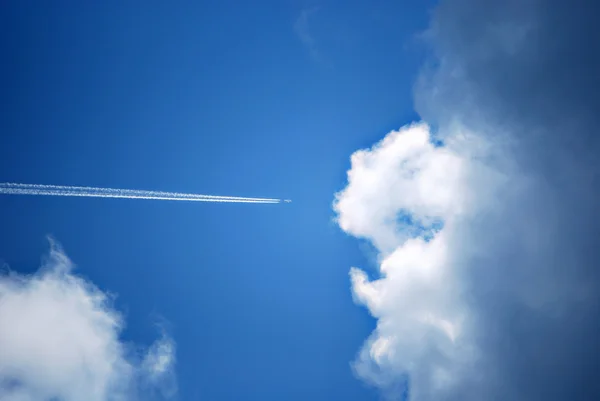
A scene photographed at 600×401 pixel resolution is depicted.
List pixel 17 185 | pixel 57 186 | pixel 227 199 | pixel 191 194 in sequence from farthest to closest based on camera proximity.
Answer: pixel 227 199 → pixel 191 194 → pixel 57 186 → pixel 17 185

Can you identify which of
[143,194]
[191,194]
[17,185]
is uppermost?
[191,194]

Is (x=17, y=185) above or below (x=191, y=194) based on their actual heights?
below

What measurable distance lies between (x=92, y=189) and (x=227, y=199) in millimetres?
17403

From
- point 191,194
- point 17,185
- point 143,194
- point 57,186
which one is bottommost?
point 17,185

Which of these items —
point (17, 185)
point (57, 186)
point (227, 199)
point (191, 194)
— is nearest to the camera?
point (17, 185)

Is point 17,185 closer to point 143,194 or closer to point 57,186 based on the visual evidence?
point 57,186

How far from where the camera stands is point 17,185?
87.9 feet

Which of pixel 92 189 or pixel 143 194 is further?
pixel 143 194

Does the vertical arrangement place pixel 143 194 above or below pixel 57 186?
above

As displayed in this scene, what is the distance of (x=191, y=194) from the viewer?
39281mm

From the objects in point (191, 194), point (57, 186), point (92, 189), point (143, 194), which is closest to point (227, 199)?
point (191, 194)

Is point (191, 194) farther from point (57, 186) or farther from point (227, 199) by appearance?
point (57, 186)

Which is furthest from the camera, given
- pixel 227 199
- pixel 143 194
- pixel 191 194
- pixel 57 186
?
pixel 227 199

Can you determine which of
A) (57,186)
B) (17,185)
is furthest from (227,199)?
(17,185)
